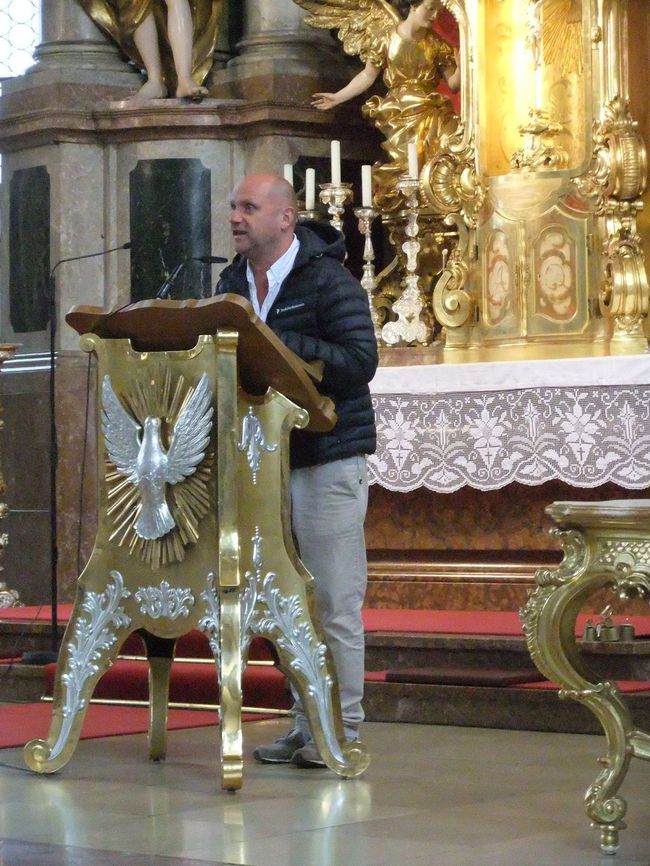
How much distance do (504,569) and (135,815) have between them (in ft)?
12.3

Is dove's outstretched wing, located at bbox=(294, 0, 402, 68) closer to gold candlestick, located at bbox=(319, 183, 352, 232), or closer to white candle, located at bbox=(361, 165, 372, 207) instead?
gold candlestick, located at bbox=(319, 183, 352, 232)

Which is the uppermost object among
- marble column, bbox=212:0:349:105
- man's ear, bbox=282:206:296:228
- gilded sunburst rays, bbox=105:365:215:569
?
marble column, bbox=212:0:349:105

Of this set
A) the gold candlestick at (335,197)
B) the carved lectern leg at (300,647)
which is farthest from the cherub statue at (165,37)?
the carved lectern leg at (300,647)

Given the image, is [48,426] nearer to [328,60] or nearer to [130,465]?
[328,60]

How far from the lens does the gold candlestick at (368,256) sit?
8766 millimetres

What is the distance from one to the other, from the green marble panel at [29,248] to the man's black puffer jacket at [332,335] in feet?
15.0

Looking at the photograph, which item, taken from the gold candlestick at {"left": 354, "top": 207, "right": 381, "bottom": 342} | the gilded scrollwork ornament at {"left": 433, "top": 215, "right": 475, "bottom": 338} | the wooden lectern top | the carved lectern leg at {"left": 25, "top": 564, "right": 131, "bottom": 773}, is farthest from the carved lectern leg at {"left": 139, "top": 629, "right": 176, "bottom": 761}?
the gilded scrollwork ornament at {"left": 433, "top": 215, "right": 475, "bottom": 338}

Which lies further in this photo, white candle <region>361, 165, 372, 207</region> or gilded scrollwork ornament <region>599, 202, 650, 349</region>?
white candle <region>361, 165, 372, 207</region>

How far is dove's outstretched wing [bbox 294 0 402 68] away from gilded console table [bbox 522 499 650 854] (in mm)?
5431

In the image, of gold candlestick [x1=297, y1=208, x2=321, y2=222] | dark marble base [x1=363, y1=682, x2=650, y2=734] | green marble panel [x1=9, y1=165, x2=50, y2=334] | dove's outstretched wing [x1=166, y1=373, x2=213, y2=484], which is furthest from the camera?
green marble panel [x1=9, y1=165, x2=50, y2=334]

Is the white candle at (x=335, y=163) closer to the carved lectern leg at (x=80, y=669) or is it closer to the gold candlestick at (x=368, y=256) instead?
the gold candlestick at (x=368, y=256)

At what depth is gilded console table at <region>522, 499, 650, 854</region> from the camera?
418cm

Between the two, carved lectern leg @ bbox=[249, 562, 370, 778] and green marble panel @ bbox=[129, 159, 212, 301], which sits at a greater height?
green marble panel @ bbox=[129, 159, 212, 301]

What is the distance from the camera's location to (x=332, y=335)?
542cm
